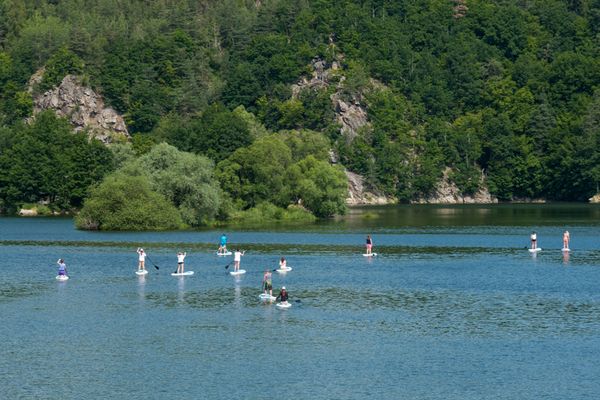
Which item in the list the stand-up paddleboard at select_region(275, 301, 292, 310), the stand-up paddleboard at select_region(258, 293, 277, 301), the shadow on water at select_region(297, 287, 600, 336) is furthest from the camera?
the stand-up paddleboard at select_region(258, 293, 277, 301)

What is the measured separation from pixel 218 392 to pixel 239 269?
52608mm

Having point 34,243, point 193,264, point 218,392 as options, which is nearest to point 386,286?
point 193,264

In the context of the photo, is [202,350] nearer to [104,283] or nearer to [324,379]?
[324,379]

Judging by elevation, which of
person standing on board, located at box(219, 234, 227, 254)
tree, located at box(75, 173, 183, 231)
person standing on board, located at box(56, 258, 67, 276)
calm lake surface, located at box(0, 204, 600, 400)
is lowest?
calm lake surface, located at box(0, 204, 600, 400)

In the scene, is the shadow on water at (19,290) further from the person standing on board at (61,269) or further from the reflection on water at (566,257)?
the reflection on water at (566,257)

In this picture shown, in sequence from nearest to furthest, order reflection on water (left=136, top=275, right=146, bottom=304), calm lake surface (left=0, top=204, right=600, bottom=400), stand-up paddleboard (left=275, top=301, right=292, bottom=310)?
calm lake surface (left=0, top=204, right=600, bottom=400)
stand-up paddleboard (left=275, top=301, right=292, bottom=310)
reflection on water (left=136, top=275, right=146, bottom=304)

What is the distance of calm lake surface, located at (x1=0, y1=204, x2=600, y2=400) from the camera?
64.9m

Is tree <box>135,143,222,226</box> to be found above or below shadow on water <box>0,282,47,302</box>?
above

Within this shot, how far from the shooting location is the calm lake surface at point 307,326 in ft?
213

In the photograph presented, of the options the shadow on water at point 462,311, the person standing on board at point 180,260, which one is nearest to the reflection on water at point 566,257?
the shadow on water at point 462,311

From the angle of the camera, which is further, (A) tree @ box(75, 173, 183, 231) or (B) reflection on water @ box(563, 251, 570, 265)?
(A) tree @ box(75, 173, 183, 231)

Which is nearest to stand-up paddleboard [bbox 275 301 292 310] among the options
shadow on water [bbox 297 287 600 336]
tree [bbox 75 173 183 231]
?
shadow on water [bbox 297 287 600 336]

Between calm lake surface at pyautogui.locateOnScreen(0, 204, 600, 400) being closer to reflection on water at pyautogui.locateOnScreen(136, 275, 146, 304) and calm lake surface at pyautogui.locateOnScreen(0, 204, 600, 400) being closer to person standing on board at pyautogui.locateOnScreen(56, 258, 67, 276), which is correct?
reflection on water at pyautogui.locateOnScreen(136, 275, 146, 304)

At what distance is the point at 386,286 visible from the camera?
4080 inches
